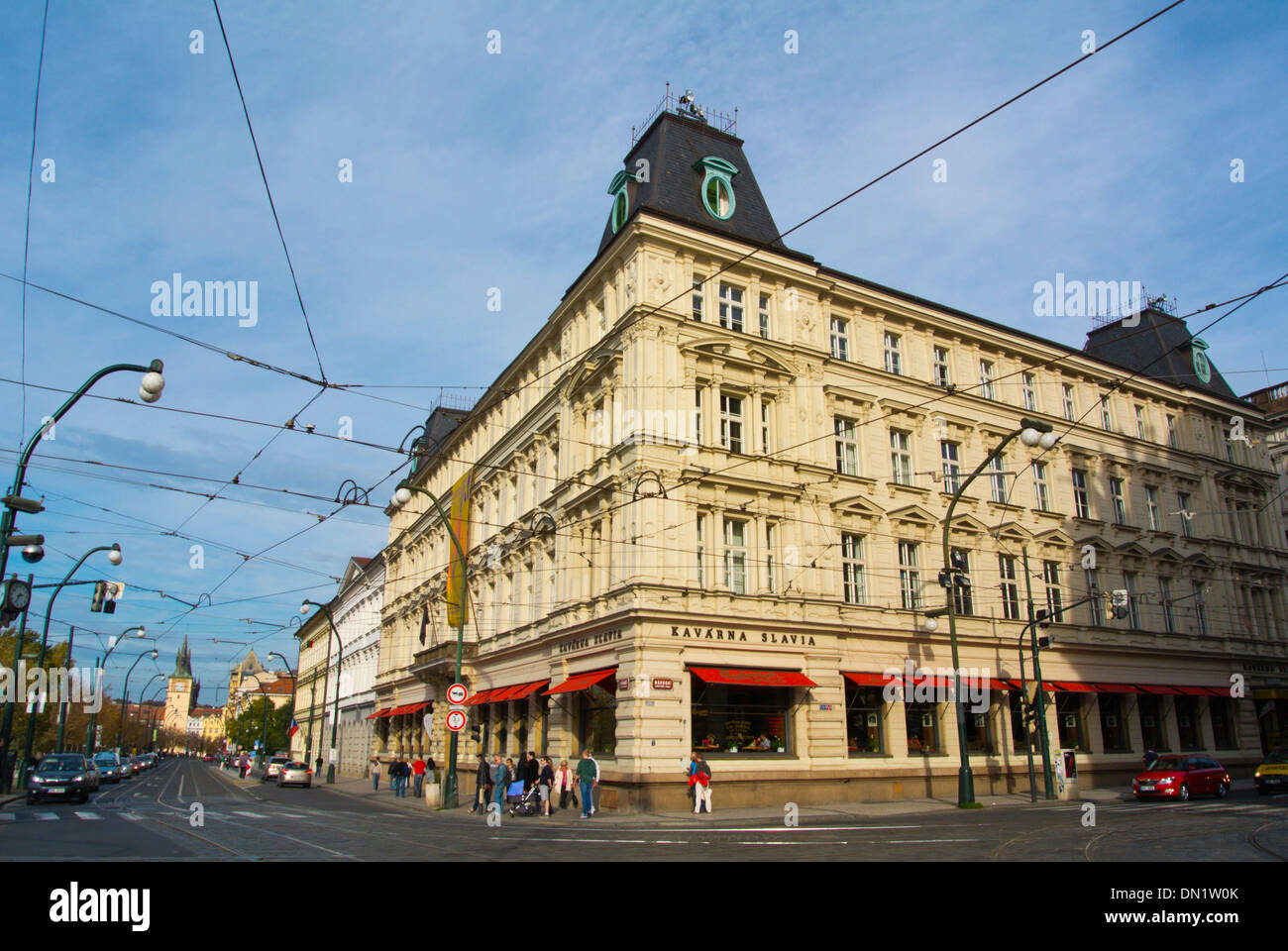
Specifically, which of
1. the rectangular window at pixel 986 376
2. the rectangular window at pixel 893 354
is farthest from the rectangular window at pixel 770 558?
the rectangular window at pixel 986 376

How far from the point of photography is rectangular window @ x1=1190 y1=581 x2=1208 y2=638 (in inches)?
1522

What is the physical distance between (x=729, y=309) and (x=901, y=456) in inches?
336

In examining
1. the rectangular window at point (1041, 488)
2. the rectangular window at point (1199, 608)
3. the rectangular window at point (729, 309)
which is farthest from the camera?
the rectangular window at point (1199, 608)

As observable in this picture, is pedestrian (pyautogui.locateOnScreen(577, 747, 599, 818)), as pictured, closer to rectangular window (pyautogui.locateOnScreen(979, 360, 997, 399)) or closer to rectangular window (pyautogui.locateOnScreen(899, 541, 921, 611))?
rectangular window (pyautogui.locateOnScreen(899, 541, 921, 611))

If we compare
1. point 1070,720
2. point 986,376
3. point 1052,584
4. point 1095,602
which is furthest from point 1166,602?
point 986,376

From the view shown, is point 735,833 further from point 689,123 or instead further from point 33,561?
point 689,123

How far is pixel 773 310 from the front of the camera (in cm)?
2959

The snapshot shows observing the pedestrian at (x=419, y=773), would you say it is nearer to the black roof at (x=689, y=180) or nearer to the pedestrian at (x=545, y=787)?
the pedestrian at (x=545, y=787)

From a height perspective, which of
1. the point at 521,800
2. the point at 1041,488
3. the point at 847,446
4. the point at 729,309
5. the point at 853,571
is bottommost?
→ the point at 521,800

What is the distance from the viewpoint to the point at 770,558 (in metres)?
27.2

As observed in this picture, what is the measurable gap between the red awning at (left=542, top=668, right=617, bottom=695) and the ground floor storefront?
9cm

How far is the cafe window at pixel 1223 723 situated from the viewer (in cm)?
3792

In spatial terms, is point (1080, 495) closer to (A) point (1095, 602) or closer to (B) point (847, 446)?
(A) point (1095, 602)

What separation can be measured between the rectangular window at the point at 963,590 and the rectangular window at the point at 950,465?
2357mm
